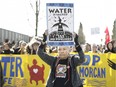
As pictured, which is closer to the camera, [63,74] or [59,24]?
[63,74]

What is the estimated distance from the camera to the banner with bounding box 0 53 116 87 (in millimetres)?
12148

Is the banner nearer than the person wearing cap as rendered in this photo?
No

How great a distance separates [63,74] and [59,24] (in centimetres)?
87

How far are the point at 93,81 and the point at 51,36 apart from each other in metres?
5.71

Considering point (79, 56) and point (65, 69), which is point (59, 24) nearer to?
point (79, 56)

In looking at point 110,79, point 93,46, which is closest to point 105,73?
point 110,79

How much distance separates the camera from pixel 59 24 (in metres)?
6.77

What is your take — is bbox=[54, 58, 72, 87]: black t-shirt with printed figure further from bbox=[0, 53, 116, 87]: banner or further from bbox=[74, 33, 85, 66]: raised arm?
bbox=[0, 53, 116, 87]: banner

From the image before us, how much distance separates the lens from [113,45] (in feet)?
41.8

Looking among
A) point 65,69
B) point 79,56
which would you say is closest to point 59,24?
point 79,56

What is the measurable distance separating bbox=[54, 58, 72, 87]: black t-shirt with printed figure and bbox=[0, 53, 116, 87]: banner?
5.51m

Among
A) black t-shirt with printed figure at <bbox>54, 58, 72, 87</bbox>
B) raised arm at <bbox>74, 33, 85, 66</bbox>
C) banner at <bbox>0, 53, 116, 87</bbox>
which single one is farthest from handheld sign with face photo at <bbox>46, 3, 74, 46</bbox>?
banner at <bbox>0, 53, 116, 87</bbox>

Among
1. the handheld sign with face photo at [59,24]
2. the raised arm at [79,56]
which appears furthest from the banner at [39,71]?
the raised arm at [79,56]

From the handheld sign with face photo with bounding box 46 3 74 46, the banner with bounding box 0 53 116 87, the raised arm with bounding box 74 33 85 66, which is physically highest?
the handheld sign with face photo with bounding box 46 3 74 46
